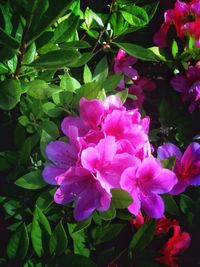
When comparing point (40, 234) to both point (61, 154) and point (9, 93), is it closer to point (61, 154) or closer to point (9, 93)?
point (61, 154)

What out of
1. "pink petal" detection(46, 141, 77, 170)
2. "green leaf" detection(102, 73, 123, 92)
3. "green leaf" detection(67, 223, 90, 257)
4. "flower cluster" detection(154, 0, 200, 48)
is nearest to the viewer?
"pink petal" detection(46, 141, 77, 170)

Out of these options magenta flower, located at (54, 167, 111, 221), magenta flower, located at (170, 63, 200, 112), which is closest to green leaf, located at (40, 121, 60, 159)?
magenta flower, located at (54, 167, 111, 221)

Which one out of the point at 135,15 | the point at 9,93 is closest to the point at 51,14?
the point at 9,93

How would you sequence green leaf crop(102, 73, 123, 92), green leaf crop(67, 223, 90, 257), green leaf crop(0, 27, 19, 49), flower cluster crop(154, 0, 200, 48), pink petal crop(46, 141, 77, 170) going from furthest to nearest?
1. flower cluster crop(154, 0, 200, 48)
2. green leaf crop(102, 73, 123, 92)
3. green leaf crop(67, 223, 90, 257)
4. pink petal crop(46, 141, 77, 170)
5. green leaf crop(0, 27, 19, 49)

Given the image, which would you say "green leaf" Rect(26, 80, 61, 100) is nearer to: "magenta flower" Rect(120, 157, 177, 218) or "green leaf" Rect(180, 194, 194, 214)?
"magenta flower" Rect(120, 157, 177, 218)

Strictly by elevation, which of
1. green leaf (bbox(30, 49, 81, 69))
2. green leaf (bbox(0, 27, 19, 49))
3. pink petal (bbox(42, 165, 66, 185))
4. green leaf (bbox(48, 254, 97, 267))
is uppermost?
green leaf (bbox(0, 27, 19, 49))

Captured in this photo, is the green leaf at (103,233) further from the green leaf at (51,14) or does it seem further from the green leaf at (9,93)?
the green leaf at (51,14)

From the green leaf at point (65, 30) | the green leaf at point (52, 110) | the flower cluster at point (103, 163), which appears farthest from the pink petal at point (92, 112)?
the green leaf at point (65, 30)
